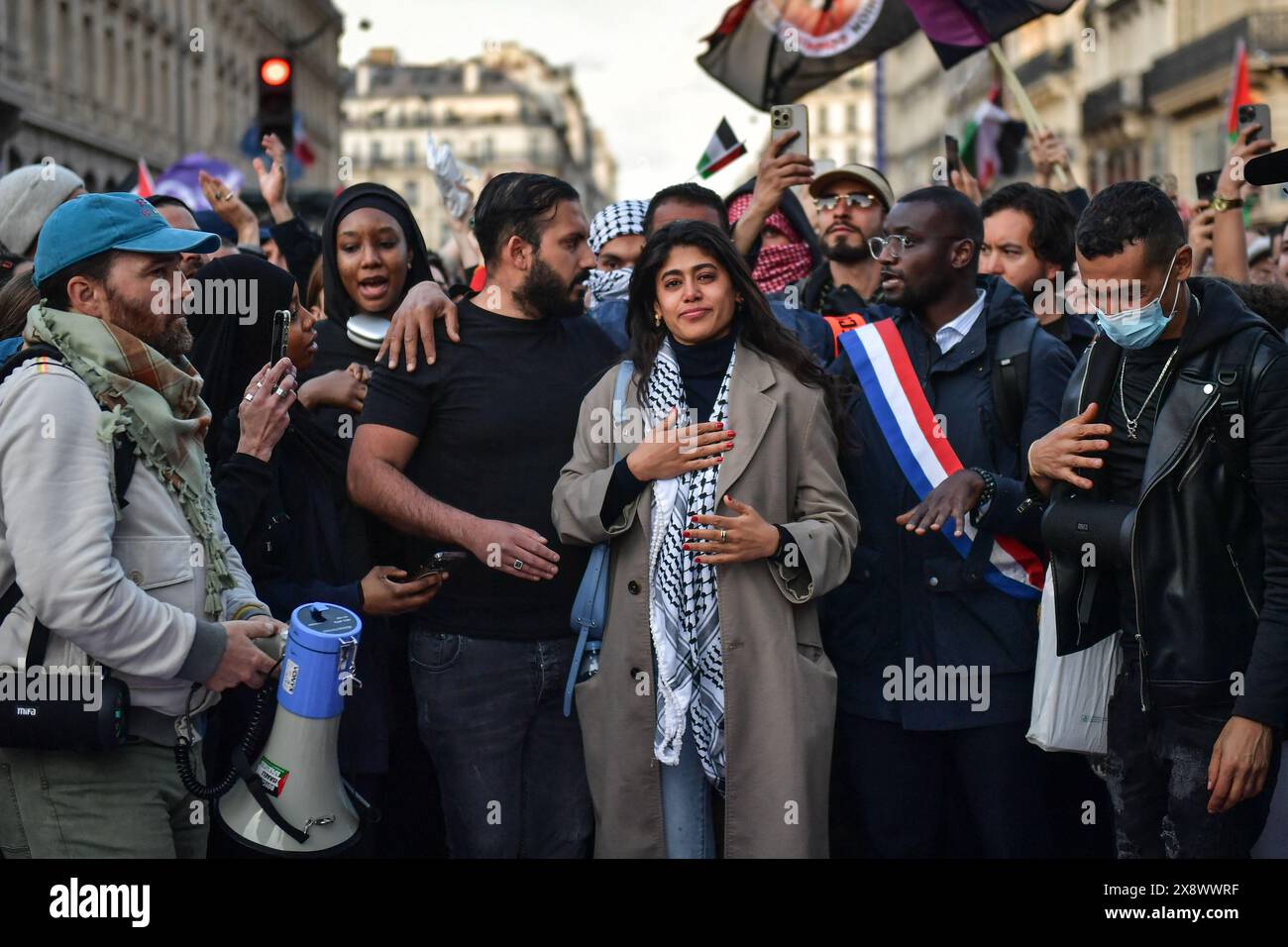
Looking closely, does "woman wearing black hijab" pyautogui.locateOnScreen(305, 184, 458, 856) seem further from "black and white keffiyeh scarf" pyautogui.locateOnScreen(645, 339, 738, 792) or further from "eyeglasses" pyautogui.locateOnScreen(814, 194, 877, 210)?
"eyeglasses" pyautogui.locateOnScreen(814, 194, 877, 210)

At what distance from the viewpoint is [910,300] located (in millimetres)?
4996

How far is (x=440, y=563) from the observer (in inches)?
186

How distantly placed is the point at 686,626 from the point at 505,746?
2.33 feet

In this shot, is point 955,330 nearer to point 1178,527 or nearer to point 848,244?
point 1178,527

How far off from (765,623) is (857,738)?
66cm

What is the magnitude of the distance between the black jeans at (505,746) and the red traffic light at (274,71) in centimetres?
711

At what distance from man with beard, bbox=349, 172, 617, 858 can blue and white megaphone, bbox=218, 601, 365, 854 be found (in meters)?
0.67

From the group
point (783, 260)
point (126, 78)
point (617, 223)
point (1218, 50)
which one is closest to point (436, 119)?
point (126, 78)

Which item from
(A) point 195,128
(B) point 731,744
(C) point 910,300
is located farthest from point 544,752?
(A) point 195,128

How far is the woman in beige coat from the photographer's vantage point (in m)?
4.33
